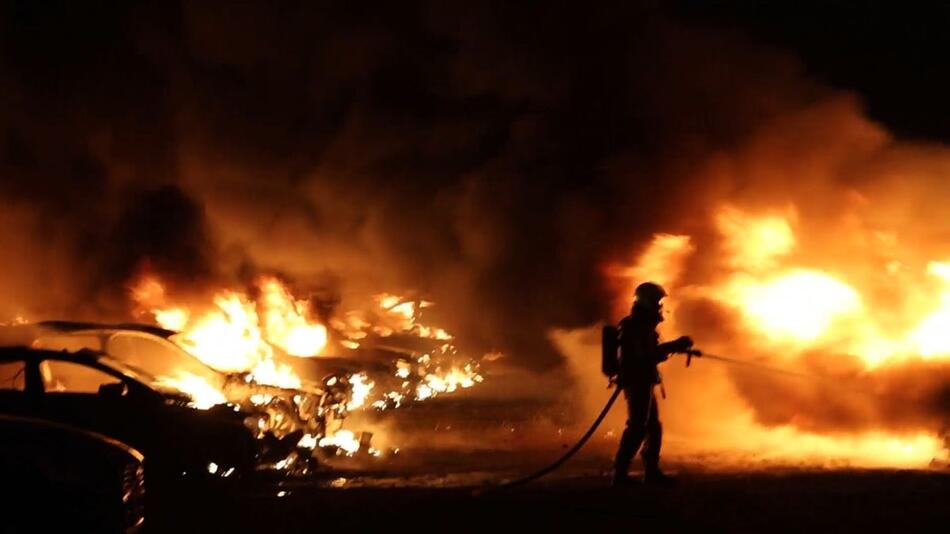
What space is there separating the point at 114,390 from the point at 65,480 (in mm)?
3643

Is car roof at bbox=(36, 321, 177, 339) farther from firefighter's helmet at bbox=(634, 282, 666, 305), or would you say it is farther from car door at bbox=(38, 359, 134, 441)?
firefighter's helmet at bbox=(634, 282, 666, 305)

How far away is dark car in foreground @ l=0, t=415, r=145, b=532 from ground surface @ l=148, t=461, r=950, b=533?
150cm

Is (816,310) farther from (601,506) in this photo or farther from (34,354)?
(34,354)

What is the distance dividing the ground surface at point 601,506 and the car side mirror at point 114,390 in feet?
3.72

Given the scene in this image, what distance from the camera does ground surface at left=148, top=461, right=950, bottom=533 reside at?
22.6ft

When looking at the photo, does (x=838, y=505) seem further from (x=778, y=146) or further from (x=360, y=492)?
(x=778, y=146)

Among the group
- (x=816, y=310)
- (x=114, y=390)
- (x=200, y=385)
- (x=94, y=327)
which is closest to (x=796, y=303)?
(x=816, y=310)

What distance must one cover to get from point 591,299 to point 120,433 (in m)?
8.82

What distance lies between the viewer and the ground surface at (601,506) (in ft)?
22.6

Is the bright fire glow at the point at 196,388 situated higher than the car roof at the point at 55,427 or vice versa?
the bright fire glow at the point at 196,388

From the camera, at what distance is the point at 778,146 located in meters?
13.0

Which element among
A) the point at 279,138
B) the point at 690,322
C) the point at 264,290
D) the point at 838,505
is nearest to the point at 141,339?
the point at 264,290

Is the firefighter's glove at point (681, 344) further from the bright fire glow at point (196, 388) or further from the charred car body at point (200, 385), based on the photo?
the bright fire glow at point (196, 388)

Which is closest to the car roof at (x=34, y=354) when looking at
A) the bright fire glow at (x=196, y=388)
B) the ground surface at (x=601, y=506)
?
the bright fire glow at (x=196, y=388)
